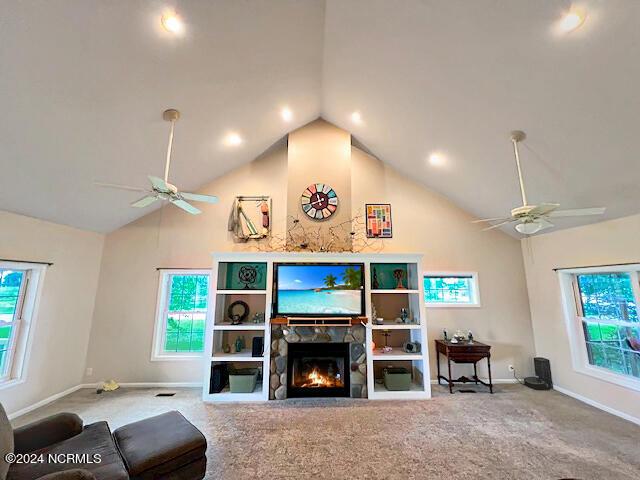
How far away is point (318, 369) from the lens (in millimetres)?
4457

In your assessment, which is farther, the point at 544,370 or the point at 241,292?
the point at 544,370

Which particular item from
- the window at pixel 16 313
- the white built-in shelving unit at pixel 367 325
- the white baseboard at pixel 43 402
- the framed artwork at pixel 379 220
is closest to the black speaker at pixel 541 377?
the white built-in shelving unit at pixel 367 325

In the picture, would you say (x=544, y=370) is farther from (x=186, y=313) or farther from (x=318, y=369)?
(x=186, y=313)

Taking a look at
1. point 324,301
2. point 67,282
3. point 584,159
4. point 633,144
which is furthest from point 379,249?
point 67,282

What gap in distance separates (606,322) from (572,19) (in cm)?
424

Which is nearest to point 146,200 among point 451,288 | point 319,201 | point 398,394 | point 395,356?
point 319,201

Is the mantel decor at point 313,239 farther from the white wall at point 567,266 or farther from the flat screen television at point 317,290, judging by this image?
the white wall at point 567,266

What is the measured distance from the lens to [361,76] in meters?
3.82

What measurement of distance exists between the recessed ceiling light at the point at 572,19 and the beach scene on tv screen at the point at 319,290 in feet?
11.5

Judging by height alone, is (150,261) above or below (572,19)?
below

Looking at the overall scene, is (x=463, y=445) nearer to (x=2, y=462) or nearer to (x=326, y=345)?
(x=326, y=345)

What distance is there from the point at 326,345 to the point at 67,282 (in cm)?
428

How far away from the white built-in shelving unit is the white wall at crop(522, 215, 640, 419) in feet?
7.56

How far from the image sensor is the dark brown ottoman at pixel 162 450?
Answer: 204 cm
